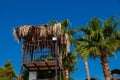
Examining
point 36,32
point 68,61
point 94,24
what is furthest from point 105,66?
point 68,61

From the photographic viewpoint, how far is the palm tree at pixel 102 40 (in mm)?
18670

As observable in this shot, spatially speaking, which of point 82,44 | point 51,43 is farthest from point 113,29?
point 51,43

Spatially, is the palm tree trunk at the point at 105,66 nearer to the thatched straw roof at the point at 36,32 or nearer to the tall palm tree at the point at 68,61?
the thatched straw roof at the point at 36,32

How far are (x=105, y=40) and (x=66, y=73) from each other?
6.26 meters

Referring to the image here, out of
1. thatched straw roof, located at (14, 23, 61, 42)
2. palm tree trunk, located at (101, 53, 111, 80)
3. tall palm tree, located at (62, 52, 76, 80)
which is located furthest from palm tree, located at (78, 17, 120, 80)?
tall palm tree, located at (62, 52, 76, 80)

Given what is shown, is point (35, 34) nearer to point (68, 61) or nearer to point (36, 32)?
point (36, 32)

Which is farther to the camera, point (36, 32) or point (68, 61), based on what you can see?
point (68, 61)

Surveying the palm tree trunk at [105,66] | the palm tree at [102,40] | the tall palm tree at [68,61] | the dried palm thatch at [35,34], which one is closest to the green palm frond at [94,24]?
the palm tree at [102,40]

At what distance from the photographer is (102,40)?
19.0 m

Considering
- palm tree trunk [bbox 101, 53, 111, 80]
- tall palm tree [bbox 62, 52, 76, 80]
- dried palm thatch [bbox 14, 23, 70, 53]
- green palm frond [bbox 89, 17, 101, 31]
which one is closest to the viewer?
palm tree trunk [bbox 101, 53, 111, 80]

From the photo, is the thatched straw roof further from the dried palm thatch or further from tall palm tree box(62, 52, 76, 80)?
tall palm tree box(62, 52, 76, 80)

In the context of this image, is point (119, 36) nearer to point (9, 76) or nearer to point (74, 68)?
point (74, 68)

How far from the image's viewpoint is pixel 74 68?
26.9m

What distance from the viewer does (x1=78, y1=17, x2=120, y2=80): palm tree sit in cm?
1867
